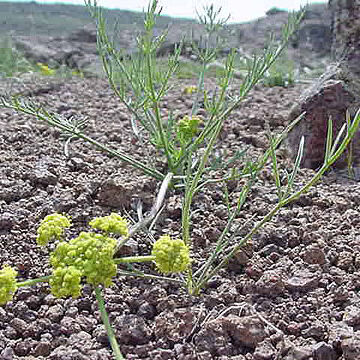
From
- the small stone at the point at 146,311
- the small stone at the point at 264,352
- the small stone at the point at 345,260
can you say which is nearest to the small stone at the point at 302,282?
the small stone at the point at 345,260

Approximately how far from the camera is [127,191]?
201 cm

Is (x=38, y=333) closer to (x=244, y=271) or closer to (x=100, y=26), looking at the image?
(x=244, y=271)

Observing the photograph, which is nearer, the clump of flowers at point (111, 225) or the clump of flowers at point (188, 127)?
the clump of flowers at point (111, 225)

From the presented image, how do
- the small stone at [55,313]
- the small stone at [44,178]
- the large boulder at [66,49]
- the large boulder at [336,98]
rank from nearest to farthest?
the small stone at [55,313], the small stone at [44,178], the large boulder at [336,98], the large boulder at [66,49]

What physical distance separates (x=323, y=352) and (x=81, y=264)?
2.00ft

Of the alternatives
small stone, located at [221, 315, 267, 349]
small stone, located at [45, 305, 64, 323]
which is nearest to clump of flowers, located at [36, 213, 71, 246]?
small stone, located at [45, 305, 64, 323]

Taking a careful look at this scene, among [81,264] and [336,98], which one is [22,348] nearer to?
[81,264]

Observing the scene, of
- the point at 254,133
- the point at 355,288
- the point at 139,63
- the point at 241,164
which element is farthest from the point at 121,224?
the point at 254,133

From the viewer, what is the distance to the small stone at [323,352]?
4.18ft

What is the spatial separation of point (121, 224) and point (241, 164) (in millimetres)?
1118

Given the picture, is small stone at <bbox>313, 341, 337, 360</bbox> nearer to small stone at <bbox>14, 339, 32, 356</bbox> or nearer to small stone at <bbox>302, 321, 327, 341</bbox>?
small stone at <bbox>302, 321, 327, 341</bbox>

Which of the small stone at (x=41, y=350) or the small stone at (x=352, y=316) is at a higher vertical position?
the small stone at (x=352, y=316)

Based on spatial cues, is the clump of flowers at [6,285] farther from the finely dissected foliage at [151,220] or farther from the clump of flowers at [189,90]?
the clump of flowers at [189,90]

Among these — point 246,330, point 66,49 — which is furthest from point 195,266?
point 66,49
